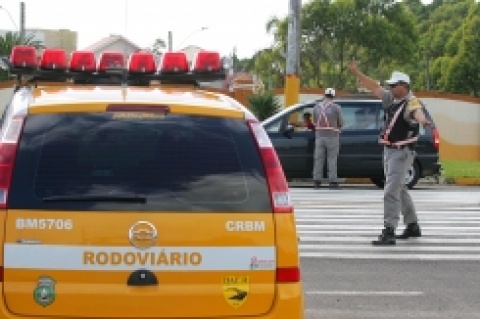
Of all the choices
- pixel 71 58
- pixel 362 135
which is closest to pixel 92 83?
pixel 71 58

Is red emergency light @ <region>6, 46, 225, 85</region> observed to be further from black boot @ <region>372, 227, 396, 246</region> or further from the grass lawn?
the grass lawn

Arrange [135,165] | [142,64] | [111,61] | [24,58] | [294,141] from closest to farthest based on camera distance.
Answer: [135,165]
[142,64]
[24,58]
[111,61]
[294,141]

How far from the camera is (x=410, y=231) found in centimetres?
1155

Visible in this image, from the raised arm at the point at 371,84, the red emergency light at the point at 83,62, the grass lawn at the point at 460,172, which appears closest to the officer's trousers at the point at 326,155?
the grass lawn at the point at 460,172

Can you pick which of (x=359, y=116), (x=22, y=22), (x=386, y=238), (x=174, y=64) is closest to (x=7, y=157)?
(x=174, y=64)

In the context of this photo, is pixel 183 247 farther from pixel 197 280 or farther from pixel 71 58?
pixel 71 58

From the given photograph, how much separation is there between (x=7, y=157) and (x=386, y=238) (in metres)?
6.84

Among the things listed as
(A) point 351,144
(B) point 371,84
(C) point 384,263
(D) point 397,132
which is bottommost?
(C) point 384,263

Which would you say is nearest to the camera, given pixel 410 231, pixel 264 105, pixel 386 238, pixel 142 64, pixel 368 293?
pixel 142 64

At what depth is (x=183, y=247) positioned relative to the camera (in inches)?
191

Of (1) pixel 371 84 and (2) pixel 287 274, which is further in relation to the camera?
(1) pixel 371 84

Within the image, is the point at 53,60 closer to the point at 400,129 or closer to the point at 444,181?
the point at 400,129

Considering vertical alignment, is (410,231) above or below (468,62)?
below

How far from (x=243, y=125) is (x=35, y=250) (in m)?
1.17
